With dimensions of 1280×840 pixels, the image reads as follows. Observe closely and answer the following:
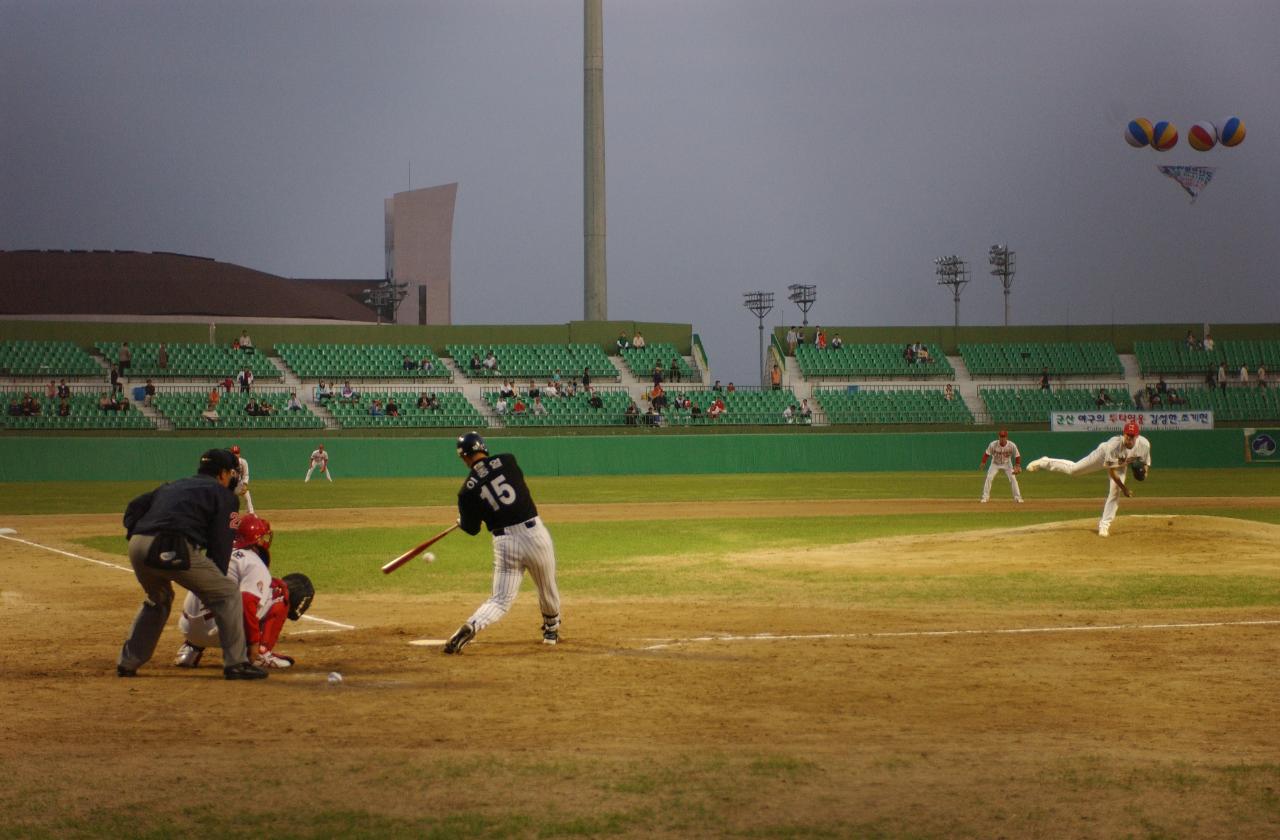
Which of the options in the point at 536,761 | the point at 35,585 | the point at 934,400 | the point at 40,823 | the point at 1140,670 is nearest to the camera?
the point at 40,823

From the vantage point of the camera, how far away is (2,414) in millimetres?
49188

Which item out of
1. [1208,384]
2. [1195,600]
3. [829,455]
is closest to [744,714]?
[1195,600]

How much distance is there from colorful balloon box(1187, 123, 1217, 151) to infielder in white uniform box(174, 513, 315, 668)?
154ft

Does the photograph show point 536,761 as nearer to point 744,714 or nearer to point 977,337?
point 744,714

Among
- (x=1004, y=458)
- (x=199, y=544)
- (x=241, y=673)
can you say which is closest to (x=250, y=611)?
(x=241, y=673)

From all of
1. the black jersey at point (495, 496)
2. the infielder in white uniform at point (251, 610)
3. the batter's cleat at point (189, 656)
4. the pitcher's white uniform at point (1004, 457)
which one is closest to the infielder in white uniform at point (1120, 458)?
the black jersey at point (495, 496)

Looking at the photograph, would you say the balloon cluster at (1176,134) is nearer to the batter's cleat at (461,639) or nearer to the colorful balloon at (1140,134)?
the colorful balloon at (1140,134)

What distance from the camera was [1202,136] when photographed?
49.8 metres

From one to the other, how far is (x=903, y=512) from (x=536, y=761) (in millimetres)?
24690

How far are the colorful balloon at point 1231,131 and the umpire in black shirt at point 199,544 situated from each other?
4793 cm

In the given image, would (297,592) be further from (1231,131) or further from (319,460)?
(1231,131)

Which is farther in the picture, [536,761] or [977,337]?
[977,337]

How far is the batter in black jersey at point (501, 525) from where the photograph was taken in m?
11.6

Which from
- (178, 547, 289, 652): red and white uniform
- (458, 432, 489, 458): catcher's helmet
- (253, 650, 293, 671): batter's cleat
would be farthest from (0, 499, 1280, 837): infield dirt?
(458, 432, 489, 458): catcher's helmet
